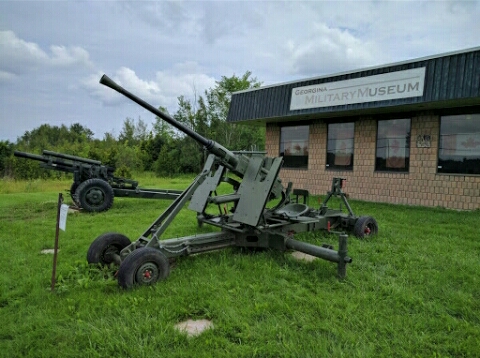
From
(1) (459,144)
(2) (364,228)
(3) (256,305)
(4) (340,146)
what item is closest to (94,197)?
(2) (364,228)

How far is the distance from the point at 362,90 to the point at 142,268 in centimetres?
811

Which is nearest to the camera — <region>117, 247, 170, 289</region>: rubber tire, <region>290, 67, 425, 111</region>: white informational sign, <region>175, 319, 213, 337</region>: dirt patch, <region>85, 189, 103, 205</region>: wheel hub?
<region>175, 319, 213, 337</region>: dirt patch

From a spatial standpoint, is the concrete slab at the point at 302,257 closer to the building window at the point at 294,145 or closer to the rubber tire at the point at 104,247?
the rubber tire at the point at 104,247

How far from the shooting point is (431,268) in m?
4.66

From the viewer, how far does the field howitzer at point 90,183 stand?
30.7ft

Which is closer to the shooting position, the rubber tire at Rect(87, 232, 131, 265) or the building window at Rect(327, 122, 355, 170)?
the rubber tire at Rect(87, 232, 131, 265)

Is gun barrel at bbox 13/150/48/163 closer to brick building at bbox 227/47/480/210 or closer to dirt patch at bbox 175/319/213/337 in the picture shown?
brick building at bbox 227/47/480/210

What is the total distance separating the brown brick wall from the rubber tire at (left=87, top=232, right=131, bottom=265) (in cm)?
831

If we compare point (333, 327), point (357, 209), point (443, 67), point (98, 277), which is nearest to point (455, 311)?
point (333, 327)

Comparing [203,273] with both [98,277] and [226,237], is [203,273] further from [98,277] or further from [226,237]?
[98,277]

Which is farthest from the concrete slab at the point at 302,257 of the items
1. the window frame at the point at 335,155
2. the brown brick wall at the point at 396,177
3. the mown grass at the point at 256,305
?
the window frame at the point at 335,155

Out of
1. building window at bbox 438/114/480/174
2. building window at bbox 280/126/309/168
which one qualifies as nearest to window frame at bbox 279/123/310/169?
building window at bbox 280/126/309/168

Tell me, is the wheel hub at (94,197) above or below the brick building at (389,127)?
below

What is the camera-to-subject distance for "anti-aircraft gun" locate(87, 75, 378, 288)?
4.05 metres
